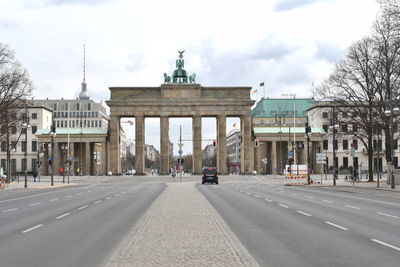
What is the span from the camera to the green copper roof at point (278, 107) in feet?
511

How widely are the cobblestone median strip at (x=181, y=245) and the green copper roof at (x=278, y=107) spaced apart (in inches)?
5521

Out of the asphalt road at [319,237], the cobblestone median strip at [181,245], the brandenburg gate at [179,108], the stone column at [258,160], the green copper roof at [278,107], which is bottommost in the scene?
the asphalt road at [319,237]

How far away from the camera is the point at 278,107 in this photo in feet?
516

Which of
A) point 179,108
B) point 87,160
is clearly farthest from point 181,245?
point 87,160

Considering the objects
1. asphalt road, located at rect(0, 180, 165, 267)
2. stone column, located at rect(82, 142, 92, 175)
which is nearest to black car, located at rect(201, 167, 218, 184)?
asphalt road, located at rect(0, 180, 165, 267)

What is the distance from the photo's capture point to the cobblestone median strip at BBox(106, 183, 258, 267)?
9.73 meters

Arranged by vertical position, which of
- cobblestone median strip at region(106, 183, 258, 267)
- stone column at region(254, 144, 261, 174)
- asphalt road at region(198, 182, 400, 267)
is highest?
stone column at region(254, 144, 261, 174)

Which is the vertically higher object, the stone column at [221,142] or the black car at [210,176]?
the stone column at [221,142]

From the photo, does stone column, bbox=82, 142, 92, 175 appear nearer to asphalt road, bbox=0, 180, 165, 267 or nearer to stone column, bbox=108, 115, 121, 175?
stone column, bbox=108, 115, 121, 175

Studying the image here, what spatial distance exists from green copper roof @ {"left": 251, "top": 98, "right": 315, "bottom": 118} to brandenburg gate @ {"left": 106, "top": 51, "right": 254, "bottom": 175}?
53.3m

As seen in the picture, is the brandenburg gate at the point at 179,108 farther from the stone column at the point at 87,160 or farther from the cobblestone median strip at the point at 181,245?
the cobblestone median strip at the point at 181,245

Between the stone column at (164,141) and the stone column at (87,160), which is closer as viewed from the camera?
the stone column at (164,141)

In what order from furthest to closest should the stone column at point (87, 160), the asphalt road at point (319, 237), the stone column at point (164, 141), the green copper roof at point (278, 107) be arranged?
the green copper roof at point (278, 107)
the stone column at point (87, 160)
the stone column at point (164, 141)
the asphalt road at point (319, 237)

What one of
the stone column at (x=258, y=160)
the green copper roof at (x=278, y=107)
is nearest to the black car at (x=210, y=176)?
the stone column at (x=258, y=160)
